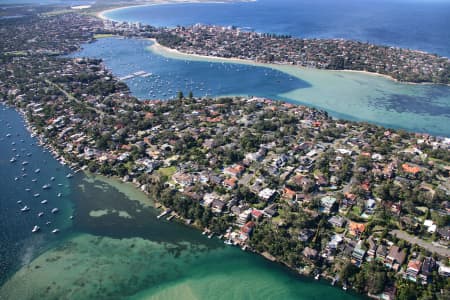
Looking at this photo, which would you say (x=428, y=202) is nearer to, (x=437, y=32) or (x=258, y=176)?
(x=258, y=176)

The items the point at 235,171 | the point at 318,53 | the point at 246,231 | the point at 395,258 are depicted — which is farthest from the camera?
the point at 318,53

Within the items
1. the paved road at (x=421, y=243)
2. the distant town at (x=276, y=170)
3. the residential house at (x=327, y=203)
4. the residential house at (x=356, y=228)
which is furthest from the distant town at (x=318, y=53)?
the residential house at (x=356, y=228)

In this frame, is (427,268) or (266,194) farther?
(266,194)

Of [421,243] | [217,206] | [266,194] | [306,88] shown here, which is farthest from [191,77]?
[421,243]

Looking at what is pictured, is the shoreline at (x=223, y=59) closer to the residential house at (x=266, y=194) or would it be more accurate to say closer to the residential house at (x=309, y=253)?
the residential house at (x=266, y=194)

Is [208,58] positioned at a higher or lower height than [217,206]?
higher

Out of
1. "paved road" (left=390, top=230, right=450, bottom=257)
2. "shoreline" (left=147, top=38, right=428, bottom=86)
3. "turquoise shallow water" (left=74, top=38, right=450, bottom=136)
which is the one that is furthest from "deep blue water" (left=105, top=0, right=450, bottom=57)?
"paved road" (left=390, top=230, right=450, bottom=257)

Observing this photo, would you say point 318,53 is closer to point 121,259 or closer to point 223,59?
point 223,59
